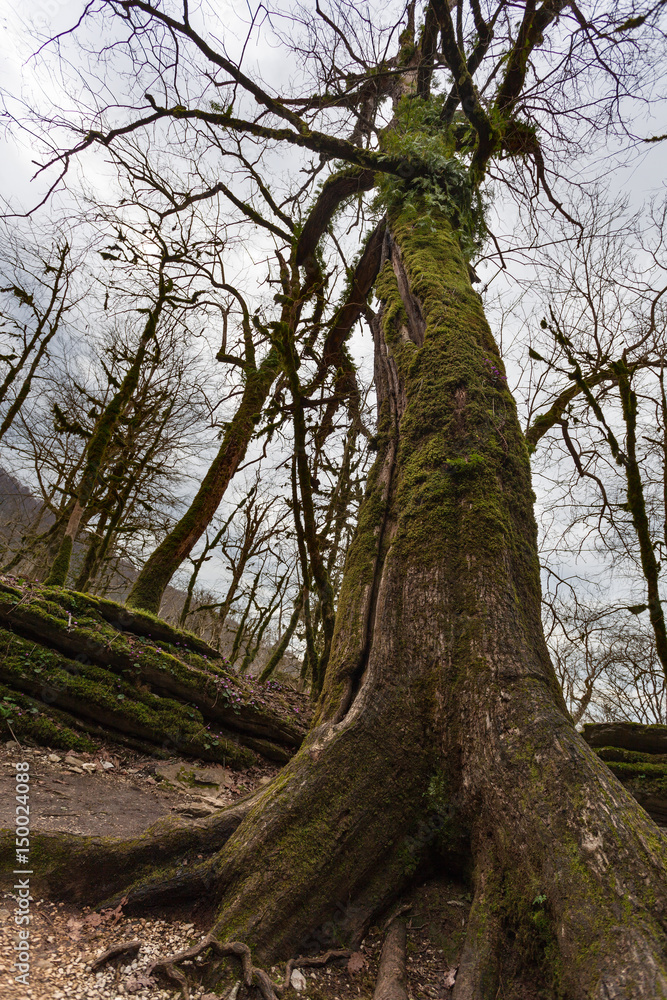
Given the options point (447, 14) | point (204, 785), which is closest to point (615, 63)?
point (447, 14)

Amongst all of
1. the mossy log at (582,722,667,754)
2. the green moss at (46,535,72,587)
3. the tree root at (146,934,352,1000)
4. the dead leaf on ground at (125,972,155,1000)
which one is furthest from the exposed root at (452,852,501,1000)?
the green moss at (46,535,72,587)

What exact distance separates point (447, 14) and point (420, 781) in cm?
750

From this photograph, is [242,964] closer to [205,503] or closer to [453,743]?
[453,743]

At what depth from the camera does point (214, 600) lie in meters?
19.1

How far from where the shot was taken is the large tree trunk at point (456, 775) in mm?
1697

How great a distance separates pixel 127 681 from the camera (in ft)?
15.6

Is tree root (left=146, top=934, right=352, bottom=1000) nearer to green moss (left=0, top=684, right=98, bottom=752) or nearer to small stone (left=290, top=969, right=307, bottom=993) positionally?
small stone (left=290, top=969, right=307, bottom=993)

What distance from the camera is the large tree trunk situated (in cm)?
170

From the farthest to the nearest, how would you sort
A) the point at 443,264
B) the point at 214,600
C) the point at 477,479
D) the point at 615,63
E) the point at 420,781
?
the point at 214,600, the point at 443,264, the point at 615,63, the point at 477,479, the point at 420,781

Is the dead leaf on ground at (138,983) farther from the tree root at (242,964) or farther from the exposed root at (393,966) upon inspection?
the exposed root at (393,966)

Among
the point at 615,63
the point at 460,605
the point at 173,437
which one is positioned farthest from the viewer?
the point at 173,437

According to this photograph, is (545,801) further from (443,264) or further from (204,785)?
(443,264)

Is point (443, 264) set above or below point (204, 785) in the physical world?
above

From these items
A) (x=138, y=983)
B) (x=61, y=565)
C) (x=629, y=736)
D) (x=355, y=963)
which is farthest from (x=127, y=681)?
(x=629, y=736)
